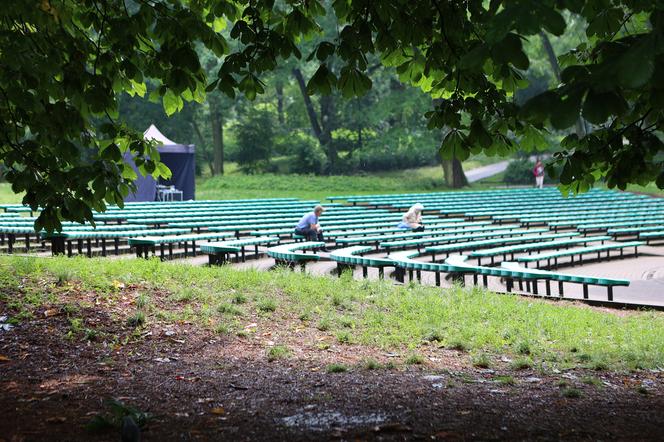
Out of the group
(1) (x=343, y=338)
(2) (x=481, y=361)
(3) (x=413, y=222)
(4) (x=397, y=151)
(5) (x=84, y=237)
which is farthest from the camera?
(4) (x=397, y=151)

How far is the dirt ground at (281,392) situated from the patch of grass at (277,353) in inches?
3.0

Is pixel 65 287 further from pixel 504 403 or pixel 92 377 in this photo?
pixel 504 403

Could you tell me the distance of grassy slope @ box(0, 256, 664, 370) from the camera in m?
7.89

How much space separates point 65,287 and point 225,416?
466 cm

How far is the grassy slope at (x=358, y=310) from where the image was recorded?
7891 millimetres

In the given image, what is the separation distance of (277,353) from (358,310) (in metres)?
2.40

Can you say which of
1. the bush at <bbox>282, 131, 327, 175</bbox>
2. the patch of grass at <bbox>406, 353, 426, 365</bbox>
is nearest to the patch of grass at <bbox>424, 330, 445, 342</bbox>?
the patch of grass at <bbox>406, 353, 426, 365</bbox>

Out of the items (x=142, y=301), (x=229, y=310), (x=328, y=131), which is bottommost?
(x=229, y=310)

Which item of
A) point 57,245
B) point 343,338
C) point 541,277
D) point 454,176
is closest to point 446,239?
point 541,277

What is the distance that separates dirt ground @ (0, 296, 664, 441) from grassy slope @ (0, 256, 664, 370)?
414 mm

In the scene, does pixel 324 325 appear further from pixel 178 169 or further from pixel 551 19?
pixel 178 169

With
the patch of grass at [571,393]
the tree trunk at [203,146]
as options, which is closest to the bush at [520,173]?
the tree trunk at [203,146]

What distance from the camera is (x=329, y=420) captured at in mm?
4848

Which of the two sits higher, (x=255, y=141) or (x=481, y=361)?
(x=255, y=141)
